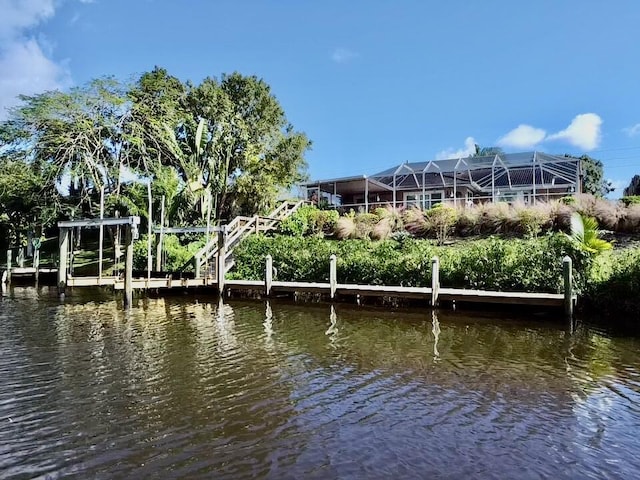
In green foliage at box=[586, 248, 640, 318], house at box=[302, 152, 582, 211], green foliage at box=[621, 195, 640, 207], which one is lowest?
green foliage at box=[586, 248, 640, 318]

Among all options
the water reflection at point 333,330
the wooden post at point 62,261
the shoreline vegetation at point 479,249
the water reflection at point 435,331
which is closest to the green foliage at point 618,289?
the shoreline vegetation at point 479,249

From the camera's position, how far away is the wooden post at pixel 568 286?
529 inches

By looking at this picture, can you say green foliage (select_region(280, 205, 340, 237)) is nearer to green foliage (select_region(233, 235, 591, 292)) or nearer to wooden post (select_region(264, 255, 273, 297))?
green foliage (select_region(233, 235, 591, 292))

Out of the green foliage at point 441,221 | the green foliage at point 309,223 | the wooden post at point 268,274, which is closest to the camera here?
the wooden post at point 268,274

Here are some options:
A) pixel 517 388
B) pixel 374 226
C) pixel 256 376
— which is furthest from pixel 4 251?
pixel 517 388

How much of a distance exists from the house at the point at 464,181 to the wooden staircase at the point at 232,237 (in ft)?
20.9

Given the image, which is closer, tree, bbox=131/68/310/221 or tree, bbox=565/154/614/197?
tree, bbox=131/68/310/221

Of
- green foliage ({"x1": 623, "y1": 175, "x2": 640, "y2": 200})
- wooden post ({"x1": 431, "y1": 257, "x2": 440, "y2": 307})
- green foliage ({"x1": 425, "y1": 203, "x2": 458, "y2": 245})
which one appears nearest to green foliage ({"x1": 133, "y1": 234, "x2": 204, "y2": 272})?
green foliage ({"x1": 425, "y1": 203, "x2": 458, "y2": 245})

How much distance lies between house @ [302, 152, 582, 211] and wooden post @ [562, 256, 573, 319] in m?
16.5

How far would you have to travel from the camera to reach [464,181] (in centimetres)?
3384

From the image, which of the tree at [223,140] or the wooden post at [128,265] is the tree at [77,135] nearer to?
the tree at [223,140]

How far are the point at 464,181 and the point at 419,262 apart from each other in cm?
1881

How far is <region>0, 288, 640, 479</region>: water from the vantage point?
5148 millimetres

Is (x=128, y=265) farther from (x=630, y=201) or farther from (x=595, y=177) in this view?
(x=595, y=177)
